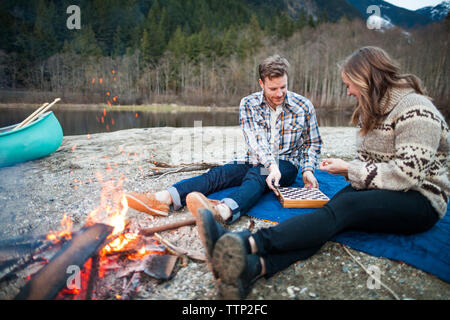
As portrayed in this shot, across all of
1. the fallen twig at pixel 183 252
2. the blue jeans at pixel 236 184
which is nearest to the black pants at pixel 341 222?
the fallen twig at pixel 183 252

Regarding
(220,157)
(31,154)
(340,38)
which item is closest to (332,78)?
(340,38)

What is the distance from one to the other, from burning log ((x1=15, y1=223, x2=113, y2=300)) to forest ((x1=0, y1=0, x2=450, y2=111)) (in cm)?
3282

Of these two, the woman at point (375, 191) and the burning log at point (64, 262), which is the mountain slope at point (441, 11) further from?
the burning log at point (64, 262)

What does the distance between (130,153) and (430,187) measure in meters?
5.69

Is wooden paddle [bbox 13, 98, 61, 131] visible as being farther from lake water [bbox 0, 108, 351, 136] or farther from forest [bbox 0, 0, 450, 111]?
forest [bbox 0, 0, 450, 111]

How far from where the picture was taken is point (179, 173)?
15.0 ft

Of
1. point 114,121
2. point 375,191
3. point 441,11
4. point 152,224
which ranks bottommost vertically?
point 152,224

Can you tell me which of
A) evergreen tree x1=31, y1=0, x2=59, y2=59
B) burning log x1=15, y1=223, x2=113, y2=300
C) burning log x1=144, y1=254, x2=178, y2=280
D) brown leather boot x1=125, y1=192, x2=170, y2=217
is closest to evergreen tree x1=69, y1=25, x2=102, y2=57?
evergreen tree x1=31, y1=0, x2=59, y2=59

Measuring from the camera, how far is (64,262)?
5.79 ft

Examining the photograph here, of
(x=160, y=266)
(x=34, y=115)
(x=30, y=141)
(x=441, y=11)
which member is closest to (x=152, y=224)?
(x=160, y=266)

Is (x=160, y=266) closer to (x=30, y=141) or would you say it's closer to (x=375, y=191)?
(x=375, y=191)

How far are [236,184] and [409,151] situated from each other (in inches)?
79.5

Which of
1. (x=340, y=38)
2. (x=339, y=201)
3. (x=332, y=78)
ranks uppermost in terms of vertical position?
(x=340, y=38)

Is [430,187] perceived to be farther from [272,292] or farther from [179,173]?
[179,173]
